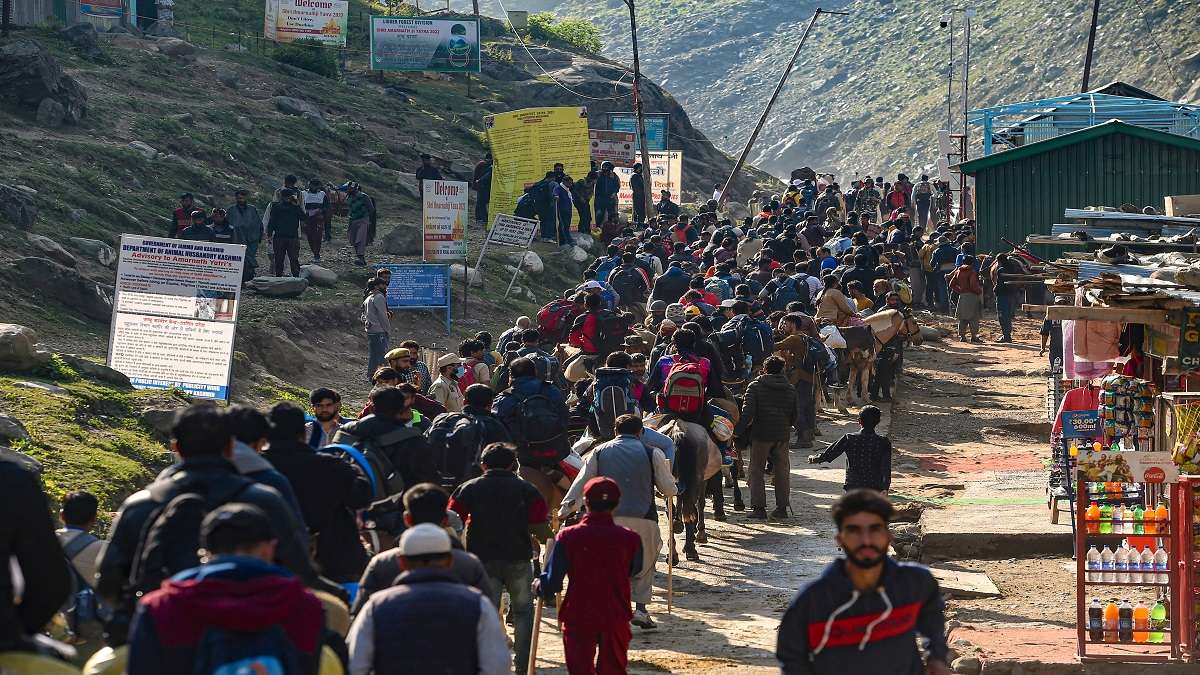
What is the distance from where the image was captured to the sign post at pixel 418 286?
2442 cm

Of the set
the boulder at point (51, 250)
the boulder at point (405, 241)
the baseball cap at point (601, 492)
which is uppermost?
the boulder at point (405, 241)

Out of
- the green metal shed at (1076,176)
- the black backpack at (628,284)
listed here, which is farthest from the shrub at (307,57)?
the black backpack at (628,284)

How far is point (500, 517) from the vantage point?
9.09 metres

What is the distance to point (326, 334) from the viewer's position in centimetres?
2517

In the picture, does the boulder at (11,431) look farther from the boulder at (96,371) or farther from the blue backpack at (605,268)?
the blue backpack at (605,268)

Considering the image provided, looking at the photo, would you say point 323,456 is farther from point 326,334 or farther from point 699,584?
point 326,334

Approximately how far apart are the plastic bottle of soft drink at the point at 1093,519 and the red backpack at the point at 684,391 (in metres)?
4.30

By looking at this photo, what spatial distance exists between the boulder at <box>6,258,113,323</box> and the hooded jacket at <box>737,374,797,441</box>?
9.92 meters

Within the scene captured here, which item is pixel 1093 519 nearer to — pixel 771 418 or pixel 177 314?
pixel 771 418

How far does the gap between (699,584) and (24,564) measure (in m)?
7.99

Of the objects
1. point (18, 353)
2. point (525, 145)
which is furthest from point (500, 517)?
point (525, 145)

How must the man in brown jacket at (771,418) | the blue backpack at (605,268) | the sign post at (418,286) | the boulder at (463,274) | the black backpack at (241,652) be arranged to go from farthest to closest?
the boulder at (463,274) < the sign post at (418,286) < the blue backpack at (605,268) < the man in brown jacket at (771,418) < the black backpack at (241,652)

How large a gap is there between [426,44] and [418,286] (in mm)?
27972

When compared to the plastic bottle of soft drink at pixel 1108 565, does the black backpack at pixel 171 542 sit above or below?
above
